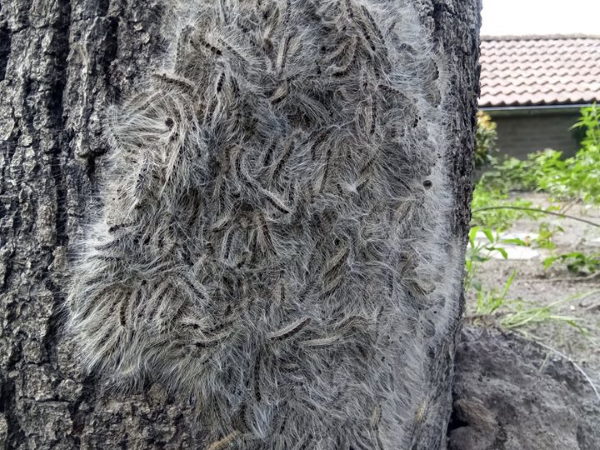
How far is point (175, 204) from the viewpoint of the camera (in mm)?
943

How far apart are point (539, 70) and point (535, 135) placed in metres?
1.78

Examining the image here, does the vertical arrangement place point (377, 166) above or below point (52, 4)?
below

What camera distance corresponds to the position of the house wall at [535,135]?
15117 millimetres

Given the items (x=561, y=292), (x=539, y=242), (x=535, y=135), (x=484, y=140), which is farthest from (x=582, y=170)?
(x=535, y=135)

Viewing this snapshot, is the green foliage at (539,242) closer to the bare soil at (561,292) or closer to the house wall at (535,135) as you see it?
the bare soil at (561,292)

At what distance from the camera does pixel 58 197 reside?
1001mm

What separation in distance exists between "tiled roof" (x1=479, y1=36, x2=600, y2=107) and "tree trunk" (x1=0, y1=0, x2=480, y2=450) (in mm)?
13892

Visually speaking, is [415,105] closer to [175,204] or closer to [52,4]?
[175,204]

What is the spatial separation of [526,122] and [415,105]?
15563 mm

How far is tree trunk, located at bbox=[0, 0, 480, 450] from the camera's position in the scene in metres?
0.99

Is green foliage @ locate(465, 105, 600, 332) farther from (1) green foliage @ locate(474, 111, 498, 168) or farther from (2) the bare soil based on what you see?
(1) green foliage @ locate(474, 111, 498, 168)

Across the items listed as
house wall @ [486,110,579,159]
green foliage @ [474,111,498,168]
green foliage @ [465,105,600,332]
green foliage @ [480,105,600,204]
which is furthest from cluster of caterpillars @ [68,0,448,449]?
house wall @ [486,110,579,159]

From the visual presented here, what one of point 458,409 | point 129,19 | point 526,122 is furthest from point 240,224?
point 526,122

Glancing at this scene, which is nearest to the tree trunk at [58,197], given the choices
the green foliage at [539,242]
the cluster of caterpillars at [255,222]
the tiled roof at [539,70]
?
the cluster of caterpillars at [255,222]
